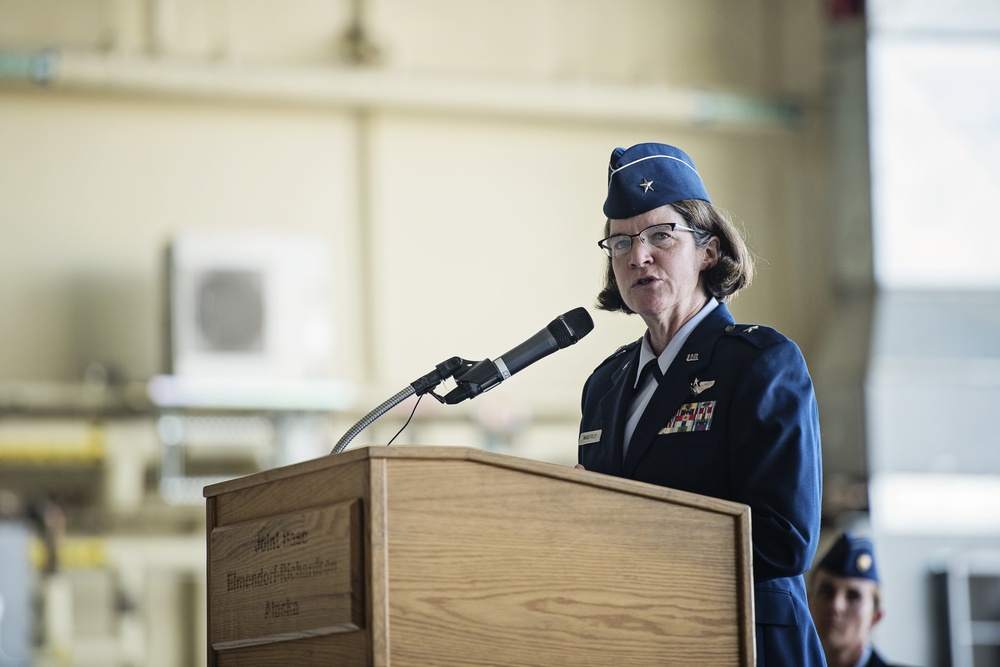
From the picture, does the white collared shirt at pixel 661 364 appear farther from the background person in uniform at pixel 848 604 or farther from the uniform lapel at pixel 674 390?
the background person in uniform at pixel 848 604

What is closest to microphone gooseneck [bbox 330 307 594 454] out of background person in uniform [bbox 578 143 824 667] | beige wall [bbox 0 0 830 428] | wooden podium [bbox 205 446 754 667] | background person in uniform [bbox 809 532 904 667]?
background person in uniform [bbox 578 143 824 667]

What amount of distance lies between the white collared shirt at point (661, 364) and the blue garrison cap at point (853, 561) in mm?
1590

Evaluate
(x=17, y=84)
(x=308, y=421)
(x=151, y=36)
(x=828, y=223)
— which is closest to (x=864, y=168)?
(x=828, y=223)

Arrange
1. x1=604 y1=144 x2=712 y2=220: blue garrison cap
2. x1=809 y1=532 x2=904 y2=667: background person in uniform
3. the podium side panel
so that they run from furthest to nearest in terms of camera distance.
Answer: x1=809 y1=532 x2=904 y2=667: background person in uniform < x1=604 y1=144 x2=712 y2=220: blue garrison cap < the podium side panel

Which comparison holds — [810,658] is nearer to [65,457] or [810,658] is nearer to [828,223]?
[65,457]

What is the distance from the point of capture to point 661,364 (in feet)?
6.23

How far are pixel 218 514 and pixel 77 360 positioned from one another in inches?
180

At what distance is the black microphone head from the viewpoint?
1.83 metres

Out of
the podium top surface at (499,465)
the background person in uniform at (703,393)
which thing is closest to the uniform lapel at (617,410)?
the background person in uniform at (703,393)

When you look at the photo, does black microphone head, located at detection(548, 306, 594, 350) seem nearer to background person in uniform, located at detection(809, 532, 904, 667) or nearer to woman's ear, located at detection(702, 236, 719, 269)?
woman's ear, located at detection(702, 236, 719, 269)

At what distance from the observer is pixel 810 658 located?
5.57 ft

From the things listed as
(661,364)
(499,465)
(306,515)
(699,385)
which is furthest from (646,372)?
(306,515)

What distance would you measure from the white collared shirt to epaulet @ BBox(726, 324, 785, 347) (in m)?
0.07

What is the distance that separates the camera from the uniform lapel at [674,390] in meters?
1.81
